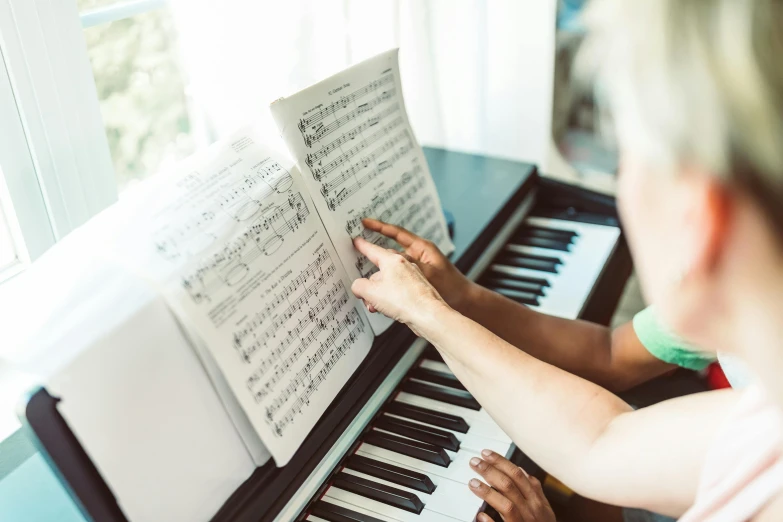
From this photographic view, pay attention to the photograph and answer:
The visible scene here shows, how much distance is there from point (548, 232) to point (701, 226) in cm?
116

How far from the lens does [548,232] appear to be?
5.58 ft

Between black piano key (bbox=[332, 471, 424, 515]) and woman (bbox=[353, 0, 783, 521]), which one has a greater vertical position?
woman (bbox=[353, 0, 783, 521])

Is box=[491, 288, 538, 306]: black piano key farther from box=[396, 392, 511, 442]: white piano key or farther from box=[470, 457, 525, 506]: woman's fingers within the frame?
box=[470, 457, 525, 506]: woman's fingers

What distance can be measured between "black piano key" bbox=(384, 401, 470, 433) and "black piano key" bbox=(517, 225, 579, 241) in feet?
2.22

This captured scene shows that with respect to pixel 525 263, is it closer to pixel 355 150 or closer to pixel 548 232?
pixel 548 232

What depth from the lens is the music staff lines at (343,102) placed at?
102 centimetres

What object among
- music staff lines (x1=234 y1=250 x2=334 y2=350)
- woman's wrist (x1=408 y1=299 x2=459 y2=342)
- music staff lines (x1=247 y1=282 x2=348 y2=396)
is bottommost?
woman's wrist (x1=408 y1=299 x2=459 y2=342)

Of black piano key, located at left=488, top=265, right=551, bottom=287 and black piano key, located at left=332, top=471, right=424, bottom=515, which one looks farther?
black piano key, located at left=488, top=265, right=551, bottom=287

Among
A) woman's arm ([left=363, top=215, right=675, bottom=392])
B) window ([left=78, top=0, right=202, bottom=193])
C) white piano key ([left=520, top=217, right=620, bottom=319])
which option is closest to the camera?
woman's arm ([left=363, top=215, right=675, bottom=392])

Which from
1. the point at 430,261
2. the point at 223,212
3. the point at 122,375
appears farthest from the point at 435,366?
the point at 122,375

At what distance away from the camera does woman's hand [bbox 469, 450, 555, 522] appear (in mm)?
982

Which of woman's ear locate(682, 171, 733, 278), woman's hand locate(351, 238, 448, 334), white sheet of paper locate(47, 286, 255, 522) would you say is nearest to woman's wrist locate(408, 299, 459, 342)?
woman's hand locate(351, 238, 448, 334)

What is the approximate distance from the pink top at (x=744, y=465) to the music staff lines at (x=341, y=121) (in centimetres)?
70

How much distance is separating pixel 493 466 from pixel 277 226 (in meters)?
0.50
